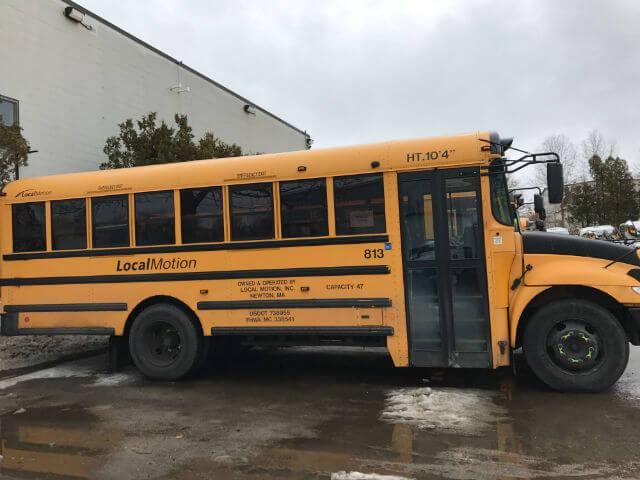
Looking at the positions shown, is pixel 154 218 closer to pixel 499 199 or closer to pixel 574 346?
pixel 499 199

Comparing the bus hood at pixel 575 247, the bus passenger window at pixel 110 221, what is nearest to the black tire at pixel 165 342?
the bus passenger window at pixel 110 221

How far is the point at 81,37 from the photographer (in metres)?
13.4

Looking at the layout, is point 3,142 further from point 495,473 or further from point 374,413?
point 495,473

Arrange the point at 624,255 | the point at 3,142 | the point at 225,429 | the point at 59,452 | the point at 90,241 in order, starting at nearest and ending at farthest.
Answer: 1. the point at 59,452
2. the point at 225,429
3. the point at 624,255
4. the point at 90,241
5. the point at 3,142

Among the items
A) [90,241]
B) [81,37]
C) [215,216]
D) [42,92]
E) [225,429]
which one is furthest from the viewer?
[81,37]

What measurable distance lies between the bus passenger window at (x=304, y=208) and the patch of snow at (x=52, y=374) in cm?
376

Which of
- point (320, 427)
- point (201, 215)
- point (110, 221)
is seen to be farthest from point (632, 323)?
point (110, 221)

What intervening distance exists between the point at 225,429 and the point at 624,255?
431 cm

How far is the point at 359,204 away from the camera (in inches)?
214

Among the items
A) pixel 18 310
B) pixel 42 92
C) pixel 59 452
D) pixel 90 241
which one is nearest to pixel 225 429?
pixel 59 452

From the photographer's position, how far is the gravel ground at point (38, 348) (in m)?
7.56

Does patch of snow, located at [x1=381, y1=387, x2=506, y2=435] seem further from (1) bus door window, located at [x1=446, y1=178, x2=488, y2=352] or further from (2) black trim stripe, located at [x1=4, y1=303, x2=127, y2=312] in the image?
(2) black trim stripe, located at [x1=4, y1=303, x2=127, y2=312]

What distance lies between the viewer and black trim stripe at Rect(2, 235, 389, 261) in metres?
5.44

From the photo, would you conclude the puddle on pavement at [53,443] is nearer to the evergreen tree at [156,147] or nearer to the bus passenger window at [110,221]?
the bus passenger window at [110,221]
